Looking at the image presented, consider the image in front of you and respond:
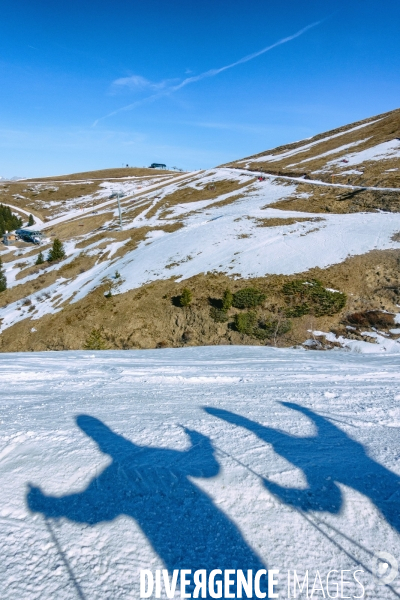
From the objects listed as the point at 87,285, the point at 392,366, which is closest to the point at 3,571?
the point at 392,366

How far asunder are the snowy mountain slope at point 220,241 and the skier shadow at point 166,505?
50.5ft

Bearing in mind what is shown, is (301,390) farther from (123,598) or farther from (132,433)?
(123,598)

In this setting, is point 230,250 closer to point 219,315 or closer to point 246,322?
point 219,315

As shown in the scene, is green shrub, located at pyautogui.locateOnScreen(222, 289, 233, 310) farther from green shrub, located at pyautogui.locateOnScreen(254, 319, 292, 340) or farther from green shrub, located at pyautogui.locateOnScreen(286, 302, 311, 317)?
green shrub, located at pyautogui.locateOnScreen(286, 302, 311, 317)

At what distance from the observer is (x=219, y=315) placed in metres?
20.5

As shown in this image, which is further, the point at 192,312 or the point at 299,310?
the point at 192,312

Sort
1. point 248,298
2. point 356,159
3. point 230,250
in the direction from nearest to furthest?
1. point 248,298
2. point 230,250
3. point 356,159

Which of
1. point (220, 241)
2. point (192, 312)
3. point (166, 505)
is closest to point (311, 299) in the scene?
point (192, 312)

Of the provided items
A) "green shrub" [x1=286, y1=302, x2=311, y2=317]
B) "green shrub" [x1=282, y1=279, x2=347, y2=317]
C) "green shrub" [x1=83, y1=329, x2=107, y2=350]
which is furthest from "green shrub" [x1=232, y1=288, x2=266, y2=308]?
"green shrub" [x1=83, y1=329, x2=107, y2=350]

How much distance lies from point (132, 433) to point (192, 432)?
0.88 meters

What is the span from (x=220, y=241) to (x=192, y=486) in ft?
93.7

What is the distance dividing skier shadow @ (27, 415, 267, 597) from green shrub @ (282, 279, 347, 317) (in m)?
16.1

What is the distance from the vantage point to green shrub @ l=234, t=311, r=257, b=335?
62.6 ft

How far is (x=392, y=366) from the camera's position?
29.1ft
